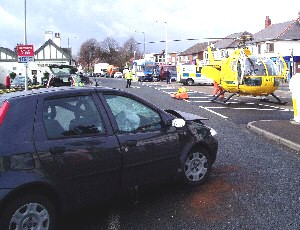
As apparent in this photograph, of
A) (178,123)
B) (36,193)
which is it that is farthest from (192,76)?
(36,193)

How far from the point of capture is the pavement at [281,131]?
29.8 feet

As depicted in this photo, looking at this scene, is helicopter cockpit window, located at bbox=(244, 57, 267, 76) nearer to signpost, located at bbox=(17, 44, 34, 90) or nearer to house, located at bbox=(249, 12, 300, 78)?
signpost, located at bbox=(17, 44, 34, 90)

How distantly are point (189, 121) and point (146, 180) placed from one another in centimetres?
132

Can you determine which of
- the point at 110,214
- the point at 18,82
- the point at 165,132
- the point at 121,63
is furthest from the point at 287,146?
the point at 121,63

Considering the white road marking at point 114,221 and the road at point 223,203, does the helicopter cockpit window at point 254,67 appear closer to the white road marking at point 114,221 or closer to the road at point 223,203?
the road at point 223,203

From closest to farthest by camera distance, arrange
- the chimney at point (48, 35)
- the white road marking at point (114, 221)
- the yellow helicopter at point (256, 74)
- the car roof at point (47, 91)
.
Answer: the car roof at point (47, 91)
the white road marking at point (114, 221)
the yellow helicopter at point (256, 74)
the chimney at point (48, 35)

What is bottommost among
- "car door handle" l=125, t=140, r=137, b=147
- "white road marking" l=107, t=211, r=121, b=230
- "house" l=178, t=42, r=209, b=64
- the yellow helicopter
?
"white road marking" l=107, t=211, r=121, b=230

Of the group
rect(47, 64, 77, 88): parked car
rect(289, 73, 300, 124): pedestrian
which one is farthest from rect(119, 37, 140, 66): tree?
rect(289, 73, 300, 124): pedestrian

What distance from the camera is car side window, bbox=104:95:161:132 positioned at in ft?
16.5

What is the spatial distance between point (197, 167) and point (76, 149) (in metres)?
2.31

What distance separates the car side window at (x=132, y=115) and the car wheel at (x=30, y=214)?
1.33m

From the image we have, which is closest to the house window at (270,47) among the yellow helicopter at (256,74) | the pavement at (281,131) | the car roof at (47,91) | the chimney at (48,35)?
the yellow helicopter at (256,74)

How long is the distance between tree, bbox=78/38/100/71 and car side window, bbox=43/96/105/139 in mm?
120330

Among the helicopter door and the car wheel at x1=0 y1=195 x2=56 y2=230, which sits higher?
the helicopter door
